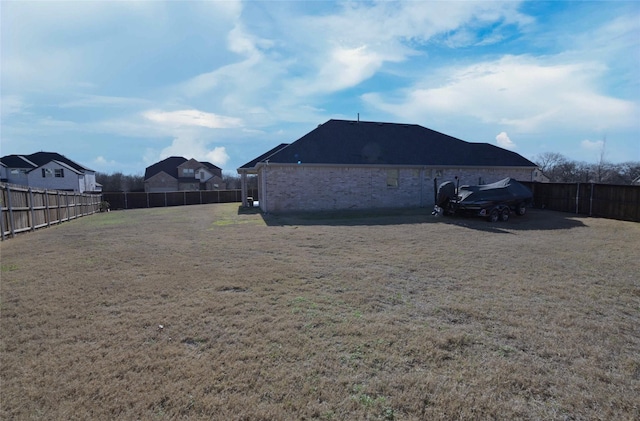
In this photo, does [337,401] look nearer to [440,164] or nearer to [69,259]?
[69,259]

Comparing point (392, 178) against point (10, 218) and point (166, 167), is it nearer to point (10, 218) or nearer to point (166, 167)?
point (10, 218)

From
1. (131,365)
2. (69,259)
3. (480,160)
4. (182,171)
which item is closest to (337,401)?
(131,365)

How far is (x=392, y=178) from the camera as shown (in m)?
19.4

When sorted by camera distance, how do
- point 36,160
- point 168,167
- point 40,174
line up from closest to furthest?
point 40,174
point 36,160
point 168,167

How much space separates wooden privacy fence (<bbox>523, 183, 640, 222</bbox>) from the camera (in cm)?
1395

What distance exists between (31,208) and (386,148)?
58.1 ft

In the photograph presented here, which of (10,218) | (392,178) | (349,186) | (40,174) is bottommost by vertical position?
(10,218)

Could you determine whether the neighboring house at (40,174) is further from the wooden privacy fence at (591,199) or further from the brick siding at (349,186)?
the wooden privacy fence at (591,199)

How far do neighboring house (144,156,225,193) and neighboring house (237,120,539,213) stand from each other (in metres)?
34.9

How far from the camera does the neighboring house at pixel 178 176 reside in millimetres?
48562

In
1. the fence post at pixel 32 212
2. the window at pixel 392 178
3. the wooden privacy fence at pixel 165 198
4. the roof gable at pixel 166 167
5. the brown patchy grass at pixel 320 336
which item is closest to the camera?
the brown patchy grass at pixel 320 336

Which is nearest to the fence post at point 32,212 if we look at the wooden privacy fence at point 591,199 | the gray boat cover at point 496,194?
the gray boat cover at point 496,194

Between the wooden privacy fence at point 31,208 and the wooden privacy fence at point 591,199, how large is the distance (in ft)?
78.4

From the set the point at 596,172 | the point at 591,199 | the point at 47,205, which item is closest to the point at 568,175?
the point at 596,172
